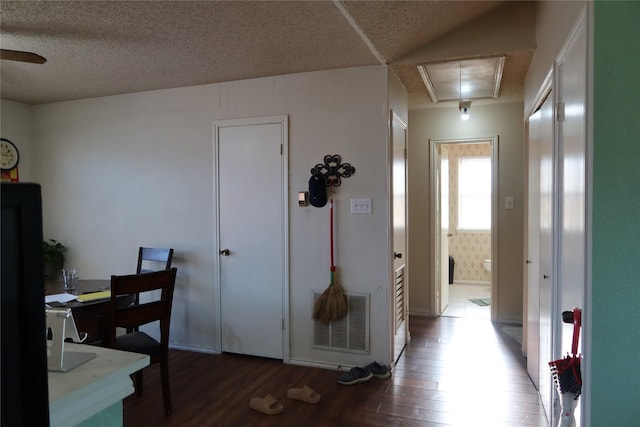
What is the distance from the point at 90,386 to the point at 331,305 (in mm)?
2436

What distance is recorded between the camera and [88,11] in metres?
2.26

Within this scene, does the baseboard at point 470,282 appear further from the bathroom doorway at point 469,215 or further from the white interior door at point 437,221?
the white interior door at point 437,221

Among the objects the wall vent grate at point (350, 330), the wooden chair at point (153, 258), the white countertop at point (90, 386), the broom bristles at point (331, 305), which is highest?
the white countertop at point (90, 386)

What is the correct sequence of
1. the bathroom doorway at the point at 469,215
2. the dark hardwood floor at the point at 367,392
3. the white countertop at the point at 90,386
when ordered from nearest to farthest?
the white countertop at the point at 90,386
the dark hardwood floor at the point at 367,392
the bathroom doorway at the point at 469,215

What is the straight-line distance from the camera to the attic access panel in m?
3.15

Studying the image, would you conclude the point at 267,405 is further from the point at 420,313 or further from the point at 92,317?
the point at 420,313

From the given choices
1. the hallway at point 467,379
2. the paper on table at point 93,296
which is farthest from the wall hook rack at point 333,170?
the paper on table at point 93,296

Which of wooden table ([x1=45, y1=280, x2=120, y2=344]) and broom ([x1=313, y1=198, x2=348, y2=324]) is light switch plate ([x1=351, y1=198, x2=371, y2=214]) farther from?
wooden table ([x1=45, y1=280, x2=120, y2=344])

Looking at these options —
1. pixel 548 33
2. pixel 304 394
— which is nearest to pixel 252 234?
pixel 304 394

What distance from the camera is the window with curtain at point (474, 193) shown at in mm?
6551

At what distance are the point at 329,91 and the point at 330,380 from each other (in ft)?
7.27

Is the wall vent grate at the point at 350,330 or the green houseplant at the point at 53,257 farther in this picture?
the green houseplant at the point at 53,257

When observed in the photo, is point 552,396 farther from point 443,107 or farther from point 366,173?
point 443,107

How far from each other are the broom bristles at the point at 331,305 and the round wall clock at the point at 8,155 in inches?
138
